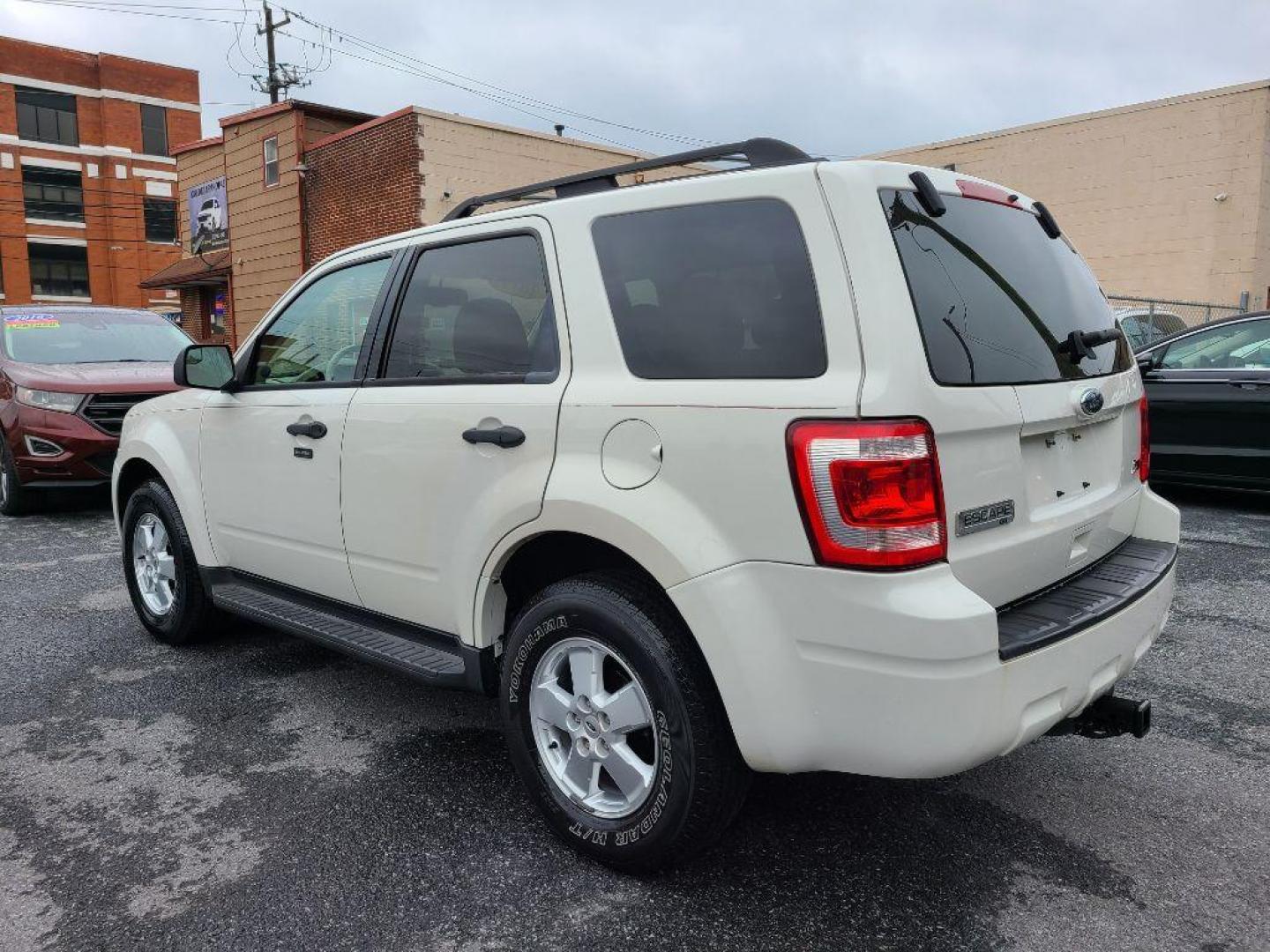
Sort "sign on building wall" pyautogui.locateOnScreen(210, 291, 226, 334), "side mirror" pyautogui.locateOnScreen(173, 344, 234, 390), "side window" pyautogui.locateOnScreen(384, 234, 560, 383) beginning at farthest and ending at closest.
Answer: "sign on building wall" pyautogui.locateOnScreen(210, 291, 226, 334)
"side mirror" pyautogui.locateOnScreen(173, 344, 234, 390)
"side window" pyautogui.locateOnScreen(384, 234, 560, 383)

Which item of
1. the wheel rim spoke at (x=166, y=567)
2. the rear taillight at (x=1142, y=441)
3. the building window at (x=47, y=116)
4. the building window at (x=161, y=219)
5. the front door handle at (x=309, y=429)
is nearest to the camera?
the rear taillight at (x=1142, y=441)

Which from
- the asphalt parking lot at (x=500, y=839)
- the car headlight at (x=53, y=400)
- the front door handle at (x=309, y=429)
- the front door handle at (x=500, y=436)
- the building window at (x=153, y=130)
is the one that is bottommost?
the asphalt parking lot at (x=500, y=839)

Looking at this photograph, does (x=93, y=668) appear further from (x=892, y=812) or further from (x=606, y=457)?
(x=892, y=812)

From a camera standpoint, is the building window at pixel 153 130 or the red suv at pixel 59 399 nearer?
the red suv at pixel 59 399

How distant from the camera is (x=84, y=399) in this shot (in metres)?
7.90

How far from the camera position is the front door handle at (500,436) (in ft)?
9.09

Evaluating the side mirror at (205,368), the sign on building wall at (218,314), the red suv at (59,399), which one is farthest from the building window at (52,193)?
the side mirror at (205,368)

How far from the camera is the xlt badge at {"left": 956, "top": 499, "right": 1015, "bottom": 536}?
2.25 m

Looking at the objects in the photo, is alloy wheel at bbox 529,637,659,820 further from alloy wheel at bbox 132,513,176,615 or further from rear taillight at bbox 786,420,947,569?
alloy wheel at bbox 132,513,176,615

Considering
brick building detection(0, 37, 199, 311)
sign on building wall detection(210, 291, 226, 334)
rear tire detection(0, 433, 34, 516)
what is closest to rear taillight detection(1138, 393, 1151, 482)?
rear tire detection(0, 433, 34, 516)

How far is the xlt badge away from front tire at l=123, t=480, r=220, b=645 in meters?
3.49

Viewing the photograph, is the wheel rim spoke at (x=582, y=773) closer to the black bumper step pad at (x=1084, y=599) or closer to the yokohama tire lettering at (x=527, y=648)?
the yokohama tire lettering at (x=527, y=648)

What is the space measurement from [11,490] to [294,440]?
19.7ft

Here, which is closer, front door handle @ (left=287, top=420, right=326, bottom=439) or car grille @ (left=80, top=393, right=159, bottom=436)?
front door handle @ (left=287, top=420, right=326, bottom=439)
